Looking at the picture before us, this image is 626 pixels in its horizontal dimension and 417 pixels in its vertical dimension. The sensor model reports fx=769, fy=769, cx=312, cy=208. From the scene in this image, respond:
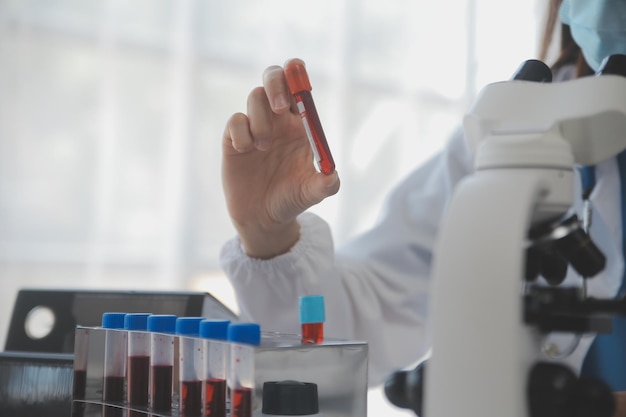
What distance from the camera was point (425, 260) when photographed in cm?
101

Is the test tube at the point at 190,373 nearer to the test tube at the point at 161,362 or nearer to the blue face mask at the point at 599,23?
the test tube at the point at 161,362

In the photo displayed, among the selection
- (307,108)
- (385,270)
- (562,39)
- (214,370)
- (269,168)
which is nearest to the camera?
(214,370)

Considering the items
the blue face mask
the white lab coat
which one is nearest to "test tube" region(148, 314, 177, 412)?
the white lab coat

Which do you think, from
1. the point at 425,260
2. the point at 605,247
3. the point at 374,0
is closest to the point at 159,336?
the point at 605,247

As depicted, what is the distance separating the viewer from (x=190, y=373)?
438mm

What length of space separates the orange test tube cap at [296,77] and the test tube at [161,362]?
200 mm

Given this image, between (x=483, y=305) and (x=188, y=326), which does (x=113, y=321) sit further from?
(x=483, y=305)

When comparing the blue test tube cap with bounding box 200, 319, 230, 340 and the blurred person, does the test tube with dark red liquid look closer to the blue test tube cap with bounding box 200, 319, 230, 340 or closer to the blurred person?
the blue test tube cap with bounding box 200, 319, 230, 340

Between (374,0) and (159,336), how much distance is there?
5.06 ft

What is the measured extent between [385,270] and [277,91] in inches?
17.2

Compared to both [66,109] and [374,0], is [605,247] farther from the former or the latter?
[374,0]

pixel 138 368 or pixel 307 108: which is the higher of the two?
pixel 307 108

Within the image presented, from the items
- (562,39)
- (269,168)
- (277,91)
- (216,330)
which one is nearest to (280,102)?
(277,91)

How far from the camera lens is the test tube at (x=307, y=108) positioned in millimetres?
560
